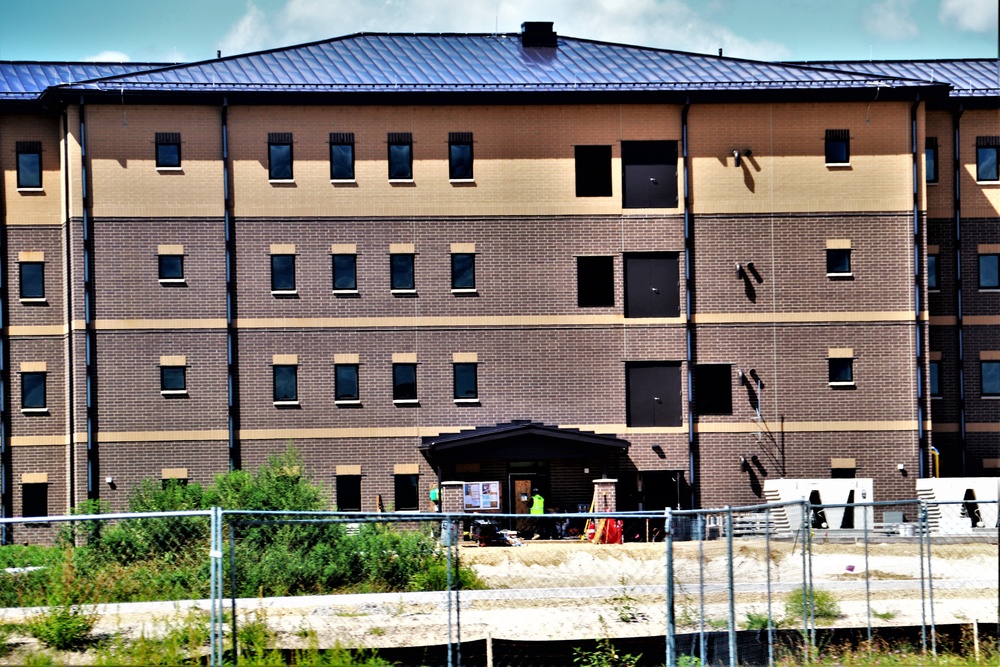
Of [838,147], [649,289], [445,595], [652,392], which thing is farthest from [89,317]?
[838,147]

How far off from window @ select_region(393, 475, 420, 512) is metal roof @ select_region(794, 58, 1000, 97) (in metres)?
20.4

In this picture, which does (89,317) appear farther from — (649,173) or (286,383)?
(649,173)

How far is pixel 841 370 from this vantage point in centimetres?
3997

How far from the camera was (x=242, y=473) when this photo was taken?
3131cm

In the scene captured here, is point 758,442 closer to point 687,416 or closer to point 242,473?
point 687,416

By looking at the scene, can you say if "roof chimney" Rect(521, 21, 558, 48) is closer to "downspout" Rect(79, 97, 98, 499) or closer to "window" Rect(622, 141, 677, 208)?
"window" Rect(622, 141, 677, 208)

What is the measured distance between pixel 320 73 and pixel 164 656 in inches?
1132

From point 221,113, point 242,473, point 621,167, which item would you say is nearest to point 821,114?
point 621,167

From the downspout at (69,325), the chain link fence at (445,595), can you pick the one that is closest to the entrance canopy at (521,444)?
the chain link fence at (445,595)

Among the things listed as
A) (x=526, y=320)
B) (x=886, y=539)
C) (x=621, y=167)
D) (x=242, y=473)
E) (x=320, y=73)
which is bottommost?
(x=886, y=539)

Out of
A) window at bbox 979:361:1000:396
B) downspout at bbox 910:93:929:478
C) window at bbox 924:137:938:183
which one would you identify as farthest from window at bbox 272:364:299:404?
window at bbox 979:361:1000:396

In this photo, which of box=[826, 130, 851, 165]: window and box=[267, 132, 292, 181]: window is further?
box=[826, 130, 851, 165]: window

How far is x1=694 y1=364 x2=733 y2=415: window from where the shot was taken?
39.7 meters

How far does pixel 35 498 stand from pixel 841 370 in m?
25.4
